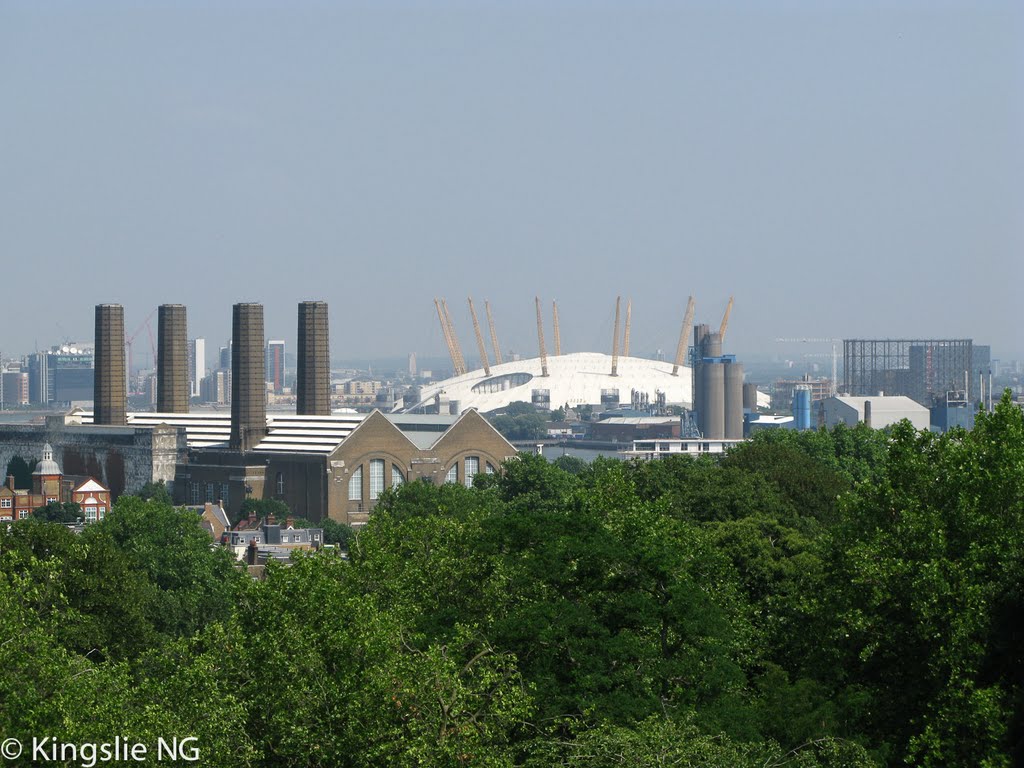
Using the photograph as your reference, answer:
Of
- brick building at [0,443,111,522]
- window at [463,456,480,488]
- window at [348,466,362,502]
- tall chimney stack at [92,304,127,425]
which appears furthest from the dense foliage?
tall chimney stack at [92,304,127,425]

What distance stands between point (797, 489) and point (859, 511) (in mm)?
21524

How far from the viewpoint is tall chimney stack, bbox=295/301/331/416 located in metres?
131

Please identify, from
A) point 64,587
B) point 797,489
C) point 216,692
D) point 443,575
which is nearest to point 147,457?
point 797,489

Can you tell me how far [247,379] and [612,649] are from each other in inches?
3965

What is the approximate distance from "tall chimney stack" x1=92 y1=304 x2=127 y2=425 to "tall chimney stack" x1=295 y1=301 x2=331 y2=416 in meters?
12.5

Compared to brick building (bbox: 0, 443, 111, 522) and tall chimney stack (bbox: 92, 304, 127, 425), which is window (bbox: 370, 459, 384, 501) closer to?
brick building (bbox: 0, 443, 111, 522)

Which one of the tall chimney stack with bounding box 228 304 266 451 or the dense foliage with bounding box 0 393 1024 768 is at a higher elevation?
the tall chimney stack with bounding box 228 304 266 451

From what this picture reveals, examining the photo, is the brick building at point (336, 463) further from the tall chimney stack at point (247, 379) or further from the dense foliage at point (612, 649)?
the dense foliage at point (612, 649)

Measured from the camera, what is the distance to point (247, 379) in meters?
130

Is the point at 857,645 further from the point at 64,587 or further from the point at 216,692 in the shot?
the point at 64,587

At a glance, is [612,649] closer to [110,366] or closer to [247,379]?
[247,379]

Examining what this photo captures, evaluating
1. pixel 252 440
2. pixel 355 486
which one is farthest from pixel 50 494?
pixel 355 486

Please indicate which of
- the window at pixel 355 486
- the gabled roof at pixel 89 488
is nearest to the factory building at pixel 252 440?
the window at pixel 355 486

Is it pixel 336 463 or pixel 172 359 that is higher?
pixel 172 359
